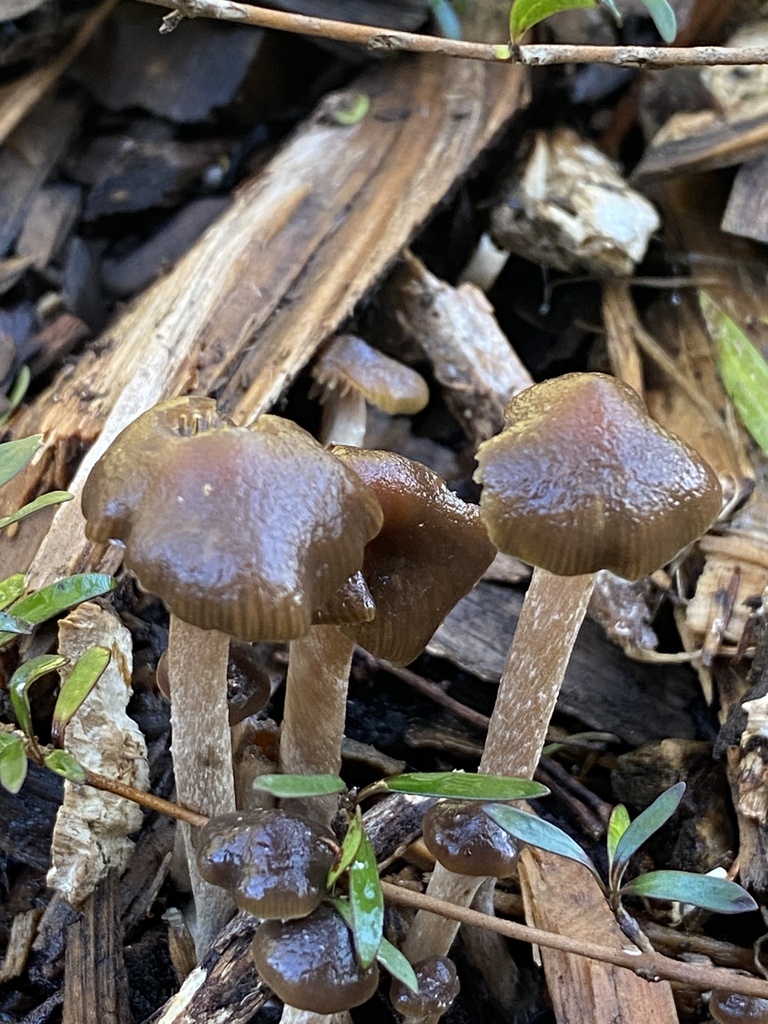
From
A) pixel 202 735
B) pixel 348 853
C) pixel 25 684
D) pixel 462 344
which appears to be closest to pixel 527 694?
pixel 348 853

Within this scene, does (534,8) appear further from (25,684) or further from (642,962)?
(642,962)

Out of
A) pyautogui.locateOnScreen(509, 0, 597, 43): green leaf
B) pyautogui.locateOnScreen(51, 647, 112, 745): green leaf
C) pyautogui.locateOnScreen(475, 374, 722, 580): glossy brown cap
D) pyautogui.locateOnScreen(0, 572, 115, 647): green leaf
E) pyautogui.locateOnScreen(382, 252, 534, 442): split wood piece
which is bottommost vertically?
pyautogui.locateOnScreen(382, 252, 534, 442): split wood piece

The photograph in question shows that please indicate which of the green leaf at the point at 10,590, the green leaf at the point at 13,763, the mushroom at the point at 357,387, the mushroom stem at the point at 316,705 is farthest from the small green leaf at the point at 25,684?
the mushroom at the point at 357,387

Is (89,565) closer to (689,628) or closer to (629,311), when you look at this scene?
(689,628)

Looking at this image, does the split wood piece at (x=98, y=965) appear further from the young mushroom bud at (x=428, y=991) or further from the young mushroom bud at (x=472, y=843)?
the young mushroom bud at (x=472, y=843)

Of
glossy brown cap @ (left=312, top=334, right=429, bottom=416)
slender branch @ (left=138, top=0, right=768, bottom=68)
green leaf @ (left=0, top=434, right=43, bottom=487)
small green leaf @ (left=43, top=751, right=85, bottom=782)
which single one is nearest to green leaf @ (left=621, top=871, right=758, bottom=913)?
small green leaf @ (left=43, top=751, right=85, bottom=782)

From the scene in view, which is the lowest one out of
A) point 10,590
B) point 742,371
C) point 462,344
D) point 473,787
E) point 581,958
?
point 742,371

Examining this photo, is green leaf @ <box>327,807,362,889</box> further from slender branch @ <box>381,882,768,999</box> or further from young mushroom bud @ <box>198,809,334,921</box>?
slender branch @ <box>381,882,768,999</box>
